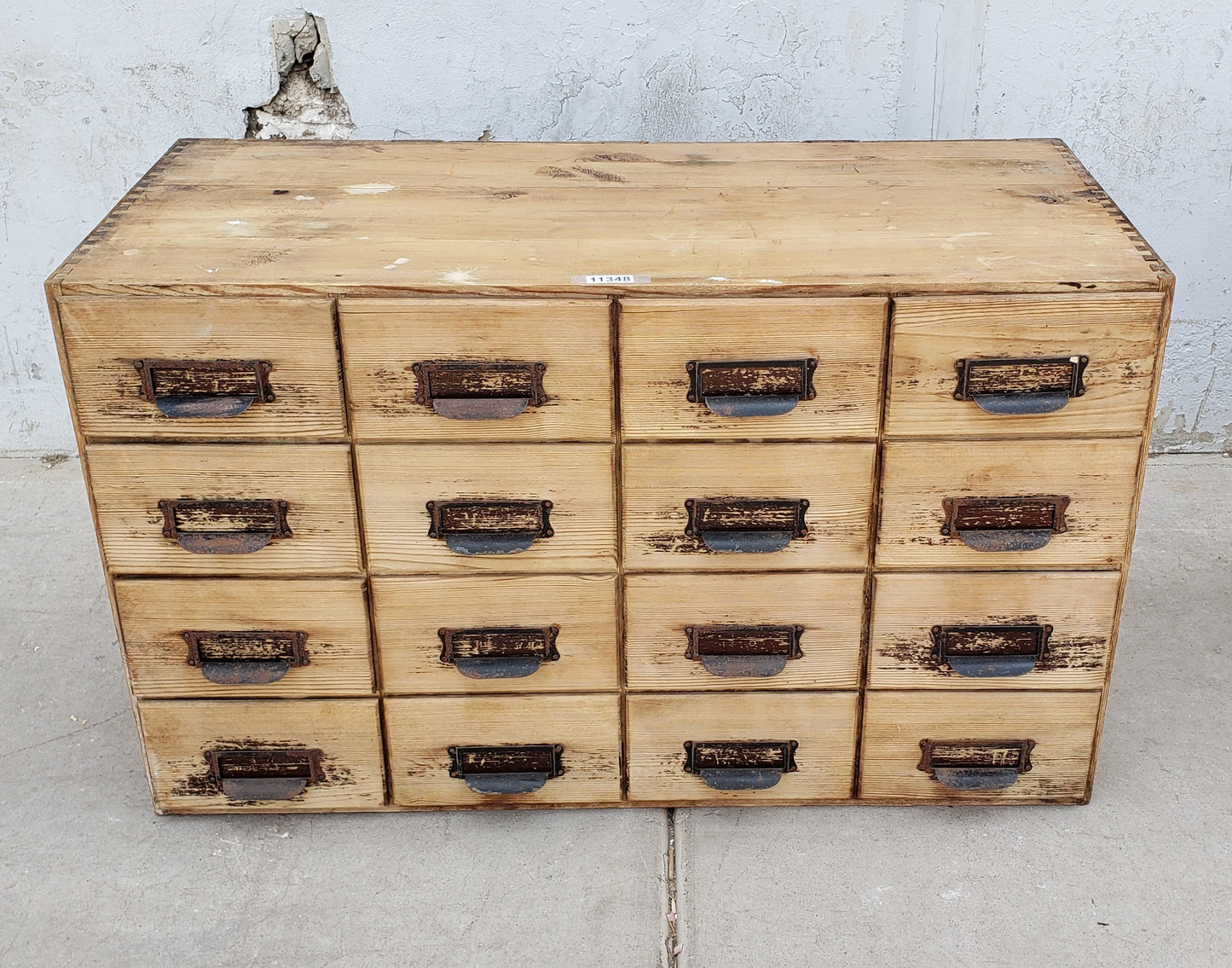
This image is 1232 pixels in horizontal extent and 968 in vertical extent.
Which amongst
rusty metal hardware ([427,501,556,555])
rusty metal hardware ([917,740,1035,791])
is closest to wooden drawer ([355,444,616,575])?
rusty metal hardware ([427,501,556,555])

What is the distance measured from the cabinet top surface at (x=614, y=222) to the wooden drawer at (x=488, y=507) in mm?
261

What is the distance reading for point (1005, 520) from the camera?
79.5 inches

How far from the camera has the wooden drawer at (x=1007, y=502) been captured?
1.97 m

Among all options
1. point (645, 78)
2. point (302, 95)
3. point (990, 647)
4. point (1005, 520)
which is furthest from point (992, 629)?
point (302, 95)

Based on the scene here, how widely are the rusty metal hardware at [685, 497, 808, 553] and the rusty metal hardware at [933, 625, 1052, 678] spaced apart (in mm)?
317

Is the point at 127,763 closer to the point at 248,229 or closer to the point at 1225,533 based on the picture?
the point at 248,229

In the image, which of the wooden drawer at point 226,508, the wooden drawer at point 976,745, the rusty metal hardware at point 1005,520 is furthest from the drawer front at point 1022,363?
the wooden drawer at point 226,508

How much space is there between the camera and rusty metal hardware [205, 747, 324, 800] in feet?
7.32

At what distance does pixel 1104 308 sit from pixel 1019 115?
1200mm

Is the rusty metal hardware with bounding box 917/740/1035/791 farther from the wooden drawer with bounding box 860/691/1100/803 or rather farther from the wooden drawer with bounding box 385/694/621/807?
the wooden drawer with bounding box 385/694/621/807

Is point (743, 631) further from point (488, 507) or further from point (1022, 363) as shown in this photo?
point (1022, 363)

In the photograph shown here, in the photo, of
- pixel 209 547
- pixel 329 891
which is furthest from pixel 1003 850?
pixel 209 547

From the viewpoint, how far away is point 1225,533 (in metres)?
3.00

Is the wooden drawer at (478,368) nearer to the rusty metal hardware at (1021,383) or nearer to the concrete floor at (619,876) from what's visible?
the rusty metal hardware at (1021,383)
